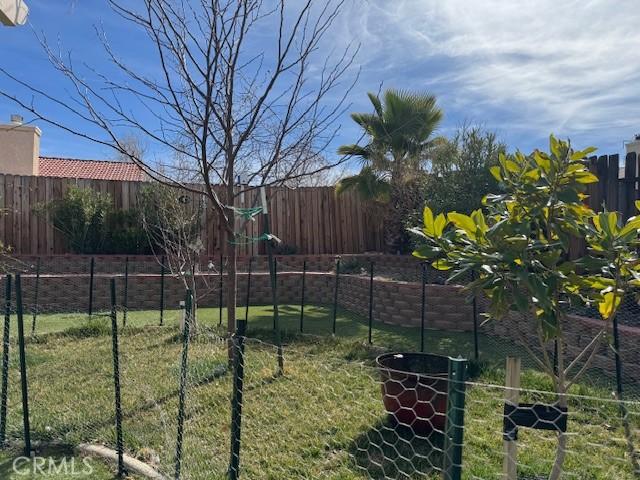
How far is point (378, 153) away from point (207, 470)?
30.4 ft

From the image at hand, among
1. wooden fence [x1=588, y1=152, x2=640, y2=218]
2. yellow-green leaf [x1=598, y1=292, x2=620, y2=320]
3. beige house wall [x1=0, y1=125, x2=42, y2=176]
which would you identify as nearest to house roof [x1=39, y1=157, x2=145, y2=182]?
beige house wall [x1=0, y1=125, x2=42, y2=176]

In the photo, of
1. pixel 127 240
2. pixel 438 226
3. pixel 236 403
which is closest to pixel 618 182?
pixel 438 226

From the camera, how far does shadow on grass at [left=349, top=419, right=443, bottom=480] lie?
3.12 m

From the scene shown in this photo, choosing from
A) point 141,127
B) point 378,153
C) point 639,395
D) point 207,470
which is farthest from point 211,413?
point 378,153

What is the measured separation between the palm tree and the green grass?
5.30 metres

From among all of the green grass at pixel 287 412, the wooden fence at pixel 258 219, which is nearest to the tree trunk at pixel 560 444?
the green grass at pixel 287 412

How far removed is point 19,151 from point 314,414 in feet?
61.6

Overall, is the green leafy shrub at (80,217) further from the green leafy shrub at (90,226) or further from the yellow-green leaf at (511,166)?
the yellow-green leaf at (511,166)

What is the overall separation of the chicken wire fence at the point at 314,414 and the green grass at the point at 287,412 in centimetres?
1

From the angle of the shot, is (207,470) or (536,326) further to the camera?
(207,470)

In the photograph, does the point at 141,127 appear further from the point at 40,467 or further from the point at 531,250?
the point at 531,250

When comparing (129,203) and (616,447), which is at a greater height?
(129,203)

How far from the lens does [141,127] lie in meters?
4.77

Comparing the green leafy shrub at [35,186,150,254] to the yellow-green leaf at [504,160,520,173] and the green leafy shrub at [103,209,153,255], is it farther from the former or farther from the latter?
the yellow-green leaf at [504,160,520,173]
